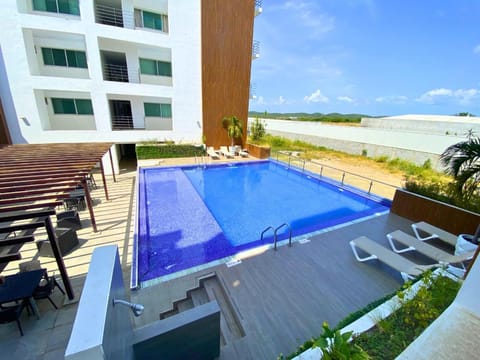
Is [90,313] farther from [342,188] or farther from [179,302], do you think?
[342,188]

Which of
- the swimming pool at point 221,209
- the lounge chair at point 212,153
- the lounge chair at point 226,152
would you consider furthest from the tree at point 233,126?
the swimming pool at point 221,209

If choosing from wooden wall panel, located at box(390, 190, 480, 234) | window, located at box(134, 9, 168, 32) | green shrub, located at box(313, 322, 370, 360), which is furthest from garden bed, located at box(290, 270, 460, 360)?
window, located at box(134, 9, 168, 32)

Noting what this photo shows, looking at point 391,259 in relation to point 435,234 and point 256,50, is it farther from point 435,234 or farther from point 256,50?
point 256,50

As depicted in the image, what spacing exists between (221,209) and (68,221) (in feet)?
16.8

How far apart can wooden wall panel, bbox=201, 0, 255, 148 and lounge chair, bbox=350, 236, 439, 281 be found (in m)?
13.4

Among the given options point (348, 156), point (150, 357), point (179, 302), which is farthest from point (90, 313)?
point (348, 156)

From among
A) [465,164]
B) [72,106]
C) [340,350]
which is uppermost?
[72,106]

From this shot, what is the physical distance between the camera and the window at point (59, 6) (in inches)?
447

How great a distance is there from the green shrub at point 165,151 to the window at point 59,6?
8.17m

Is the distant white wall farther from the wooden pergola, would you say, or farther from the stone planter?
the wooden pergola

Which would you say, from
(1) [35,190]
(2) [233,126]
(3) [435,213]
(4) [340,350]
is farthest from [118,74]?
(3) [435,213]

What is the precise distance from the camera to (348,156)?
18703mm

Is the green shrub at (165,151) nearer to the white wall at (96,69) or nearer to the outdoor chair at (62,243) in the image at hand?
the white wall at (96,69)

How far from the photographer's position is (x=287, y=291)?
3.79 meters
